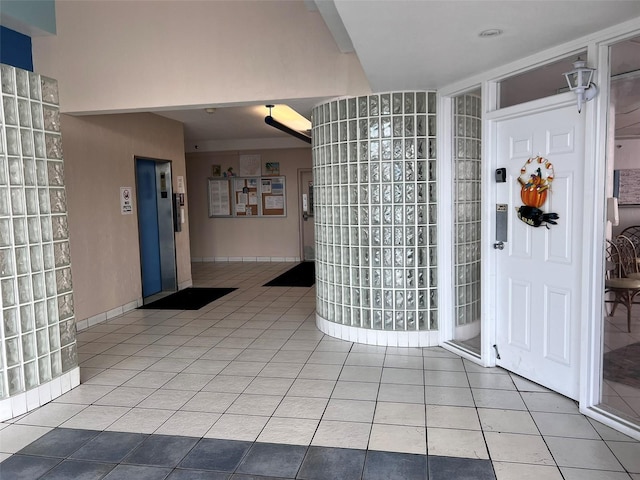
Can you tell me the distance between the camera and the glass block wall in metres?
4.09

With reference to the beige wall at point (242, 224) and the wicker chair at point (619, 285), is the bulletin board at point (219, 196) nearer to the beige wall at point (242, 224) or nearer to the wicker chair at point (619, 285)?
the beige wall at point (242, 224)

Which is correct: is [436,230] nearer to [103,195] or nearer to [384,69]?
[384,69]

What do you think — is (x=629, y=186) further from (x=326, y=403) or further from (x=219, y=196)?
(x=219, y=196)

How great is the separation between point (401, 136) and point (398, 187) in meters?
0.44

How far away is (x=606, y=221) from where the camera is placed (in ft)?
8.89

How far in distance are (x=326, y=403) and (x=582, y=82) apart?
8.08 feet

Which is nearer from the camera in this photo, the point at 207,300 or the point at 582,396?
the point at 582,396

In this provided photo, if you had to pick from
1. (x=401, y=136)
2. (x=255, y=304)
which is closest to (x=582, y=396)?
(x=401, y=136)

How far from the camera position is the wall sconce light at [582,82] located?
2.63m

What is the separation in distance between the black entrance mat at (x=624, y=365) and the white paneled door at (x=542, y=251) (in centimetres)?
56

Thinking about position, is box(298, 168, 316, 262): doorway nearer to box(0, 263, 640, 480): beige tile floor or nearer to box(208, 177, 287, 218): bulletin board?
box(208, 177, 287, 218): bulletin board

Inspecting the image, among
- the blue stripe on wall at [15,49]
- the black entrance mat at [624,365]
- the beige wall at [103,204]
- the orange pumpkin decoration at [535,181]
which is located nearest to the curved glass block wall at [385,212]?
the orange pumpkin decoration at [535,181]

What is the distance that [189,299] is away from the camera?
6.41 meters

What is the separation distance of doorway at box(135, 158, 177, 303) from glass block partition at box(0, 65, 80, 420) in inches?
112
